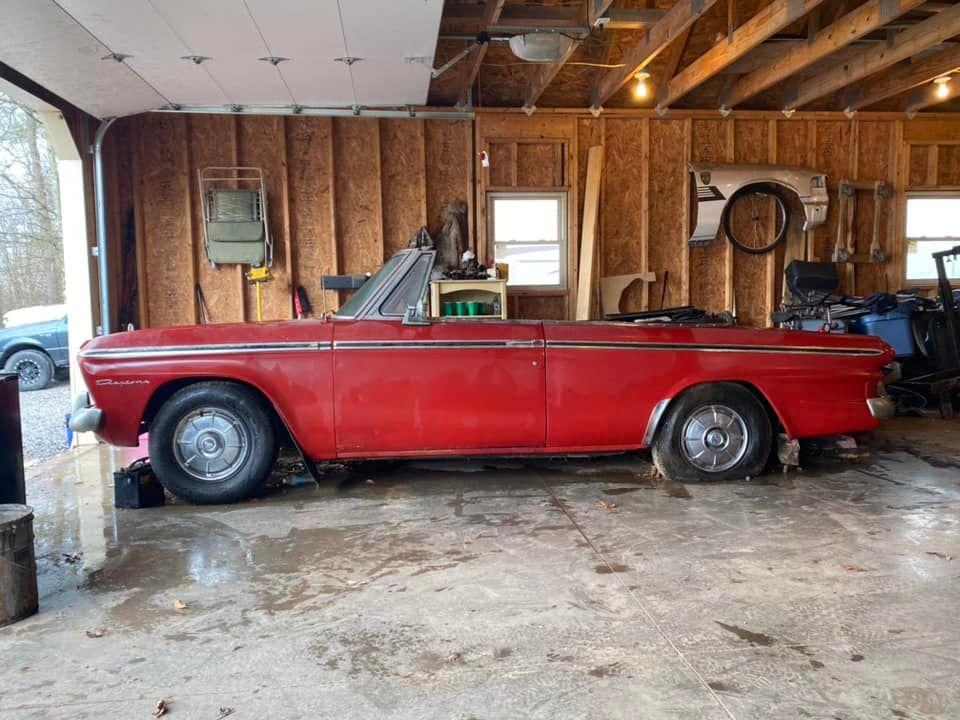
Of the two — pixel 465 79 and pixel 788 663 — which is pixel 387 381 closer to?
pixel 788 663

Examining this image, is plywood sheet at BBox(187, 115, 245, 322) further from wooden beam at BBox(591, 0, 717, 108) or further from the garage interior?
wooden beam at BBox(591, 0, 717, 108)

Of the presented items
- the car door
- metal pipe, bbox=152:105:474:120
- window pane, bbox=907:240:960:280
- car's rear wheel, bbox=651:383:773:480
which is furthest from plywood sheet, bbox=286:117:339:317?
window pane, bbox=907:240:960:280

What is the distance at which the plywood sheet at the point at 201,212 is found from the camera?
8.37 metres

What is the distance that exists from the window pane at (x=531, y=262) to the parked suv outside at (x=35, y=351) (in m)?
7.45

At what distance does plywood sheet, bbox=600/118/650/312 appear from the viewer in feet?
29.2

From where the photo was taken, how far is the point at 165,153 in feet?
27.3

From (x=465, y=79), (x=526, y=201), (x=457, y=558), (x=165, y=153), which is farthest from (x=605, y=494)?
(x=165, y=153)

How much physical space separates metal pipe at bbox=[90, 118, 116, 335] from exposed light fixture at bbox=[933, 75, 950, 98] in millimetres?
9711

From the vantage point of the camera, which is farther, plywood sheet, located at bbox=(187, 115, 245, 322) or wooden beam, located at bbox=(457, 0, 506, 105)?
plywood sheet, located at bbox=(187, 115, 245, 322)

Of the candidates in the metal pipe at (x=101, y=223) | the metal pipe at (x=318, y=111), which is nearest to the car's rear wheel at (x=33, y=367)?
the metal pipe at (x=101, y=223)

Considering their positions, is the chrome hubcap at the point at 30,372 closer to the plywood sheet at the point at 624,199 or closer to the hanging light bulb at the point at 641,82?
the plywood sheet at the point at 624,199

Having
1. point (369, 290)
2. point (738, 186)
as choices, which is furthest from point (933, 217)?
→ point (369, 290)

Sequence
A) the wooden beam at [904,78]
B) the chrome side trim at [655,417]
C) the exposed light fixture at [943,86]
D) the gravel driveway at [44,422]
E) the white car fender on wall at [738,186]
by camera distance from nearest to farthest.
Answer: the chrome side trim at [655,417] → the gravel driveway at [44,422] → the wooden beam at [904,78] → the exposed light fixture at [943,86] → the white car fender on wall at [738,186]

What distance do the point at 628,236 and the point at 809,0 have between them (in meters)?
3.74
